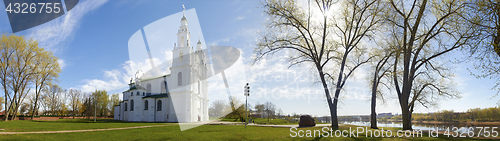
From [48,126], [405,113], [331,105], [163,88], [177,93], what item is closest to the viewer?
[405,113]

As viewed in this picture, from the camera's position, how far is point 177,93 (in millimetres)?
44000

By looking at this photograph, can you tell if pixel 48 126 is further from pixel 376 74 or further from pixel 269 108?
pixel 269 108

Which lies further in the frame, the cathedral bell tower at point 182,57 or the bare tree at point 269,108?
the bare tree at point 269,108

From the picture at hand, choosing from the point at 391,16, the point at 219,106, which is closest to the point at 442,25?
the point at 391,16

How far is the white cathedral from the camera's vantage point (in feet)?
143

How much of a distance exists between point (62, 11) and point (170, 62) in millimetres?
29193

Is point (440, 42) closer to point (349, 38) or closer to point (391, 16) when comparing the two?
point (391, 16)

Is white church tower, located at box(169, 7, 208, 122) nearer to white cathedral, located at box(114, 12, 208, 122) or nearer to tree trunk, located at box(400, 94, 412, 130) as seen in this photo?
white cathedral, located at box(114, 12, 208, 122)

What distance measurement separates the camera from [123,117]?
51.3 metres

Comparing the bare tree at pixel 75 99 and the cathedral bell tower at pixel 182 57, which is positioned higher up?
the cathedral bell tower at pixel 182 57

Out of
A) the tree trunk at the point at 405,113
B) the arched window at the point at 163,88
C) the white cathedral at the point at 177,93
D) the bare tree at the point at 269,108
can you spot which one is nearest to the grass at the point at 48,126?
the white cathedral at the point at 177,93

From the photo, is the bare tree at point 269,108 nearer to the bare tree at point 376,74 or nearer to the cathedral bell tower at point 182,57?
the cathedral bell tower at point 182,57

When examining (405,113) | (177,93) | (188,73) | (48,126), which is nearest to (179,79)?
(188,73)

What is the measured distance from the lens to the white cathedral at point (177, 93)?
43.6 m
